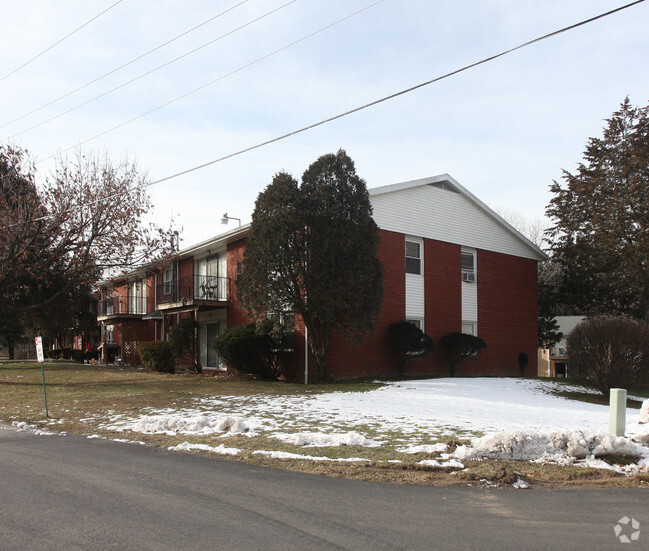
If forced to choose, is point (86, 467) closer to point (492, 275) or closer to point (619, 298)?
point (492, 275)

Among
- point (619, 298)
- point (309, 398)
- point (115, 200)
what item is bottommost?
point (309, 398)

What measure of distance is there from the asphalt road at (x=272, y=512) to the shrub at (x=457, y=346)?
55.8 feet

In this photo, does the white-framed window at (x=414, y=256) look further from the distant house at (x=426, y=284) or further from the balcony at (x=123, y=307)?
the balcony at (x=123, y=307)

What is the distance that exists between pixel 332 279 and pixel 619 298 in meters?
17.8

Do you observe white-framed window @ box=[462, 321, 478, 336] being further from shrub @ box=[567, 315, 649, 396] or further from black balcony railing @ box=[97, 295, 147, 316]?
black balcony railing @ box=[97, 295, 147, 316]

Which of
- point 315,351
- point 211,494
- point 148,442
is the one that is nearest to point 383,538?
point 211,494

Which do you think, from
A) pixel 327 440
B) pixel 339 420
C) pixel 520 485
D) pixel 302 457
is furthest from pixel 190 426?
pixel 520 485

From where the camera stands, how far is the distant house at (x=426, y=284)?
72.4 ft

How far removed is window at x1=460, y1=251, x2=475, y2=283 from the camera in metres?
25.6

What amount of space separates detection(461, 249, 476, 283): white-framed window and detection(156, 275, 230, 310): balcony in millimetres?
10150

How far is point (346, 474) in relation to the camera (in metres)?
7.35

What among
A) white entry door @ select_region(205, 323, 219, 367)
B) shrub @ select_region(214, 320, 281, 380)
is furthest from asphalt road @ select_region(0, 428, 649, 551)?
white entry door @ select_region(205, 323, 219, 367)

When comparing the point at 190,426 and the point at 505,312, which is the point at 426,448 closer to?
the point at 190,426

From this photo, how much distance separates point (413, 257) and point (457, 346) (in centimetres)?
394
